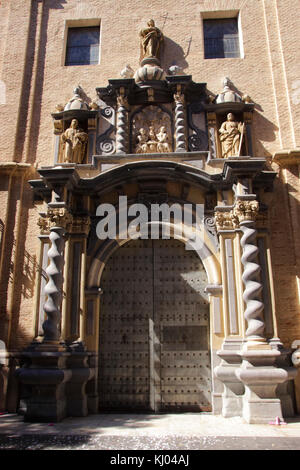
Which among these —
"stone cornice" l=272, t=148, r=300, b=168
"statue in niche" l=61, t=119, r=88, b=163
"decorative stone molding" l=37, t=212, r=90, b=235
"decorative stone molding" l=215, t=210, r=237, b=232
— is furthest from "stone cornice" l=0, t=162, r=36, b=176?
"stone cornice" l=272, t=148, r=300, b=168

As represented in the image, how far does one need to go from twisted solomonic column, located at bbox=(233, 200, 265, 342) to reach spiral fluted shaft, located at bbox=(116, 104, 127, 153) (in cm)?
309

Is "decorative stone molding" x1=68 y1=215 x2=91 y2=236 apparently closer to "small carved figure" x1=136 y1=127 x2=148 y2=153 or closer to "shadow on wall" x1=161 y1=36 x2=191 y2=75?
"small carved figure" x1=136 y1=127 x2=148 y2=153

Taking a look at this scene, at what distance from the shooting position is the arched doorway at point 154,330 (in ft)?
26.6

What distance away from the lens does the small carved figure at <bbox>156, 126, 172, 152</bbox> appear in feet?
30.9

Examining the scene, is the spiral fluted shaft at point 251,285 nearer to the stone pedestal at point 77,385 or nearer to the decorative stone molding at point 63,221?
the stone pedestal at point 77,385

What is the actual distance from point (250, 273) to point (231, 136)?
11.3 ft

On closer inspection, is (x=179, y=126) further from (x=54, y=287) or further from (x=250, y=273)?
(x=54, y=287)

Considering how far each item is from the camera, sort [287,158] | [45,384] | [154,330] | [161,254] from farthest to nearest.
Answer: [287,158]
[161,254]
[154,330]
[45,384]

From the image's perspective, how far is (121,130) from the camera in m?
9.55

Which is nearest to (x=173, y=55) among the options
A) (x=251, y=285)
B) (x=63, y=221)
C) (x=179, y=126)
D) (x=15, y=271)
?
(x=179, y=126)

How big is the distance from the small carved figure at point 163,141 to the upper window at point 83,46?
3023mm
